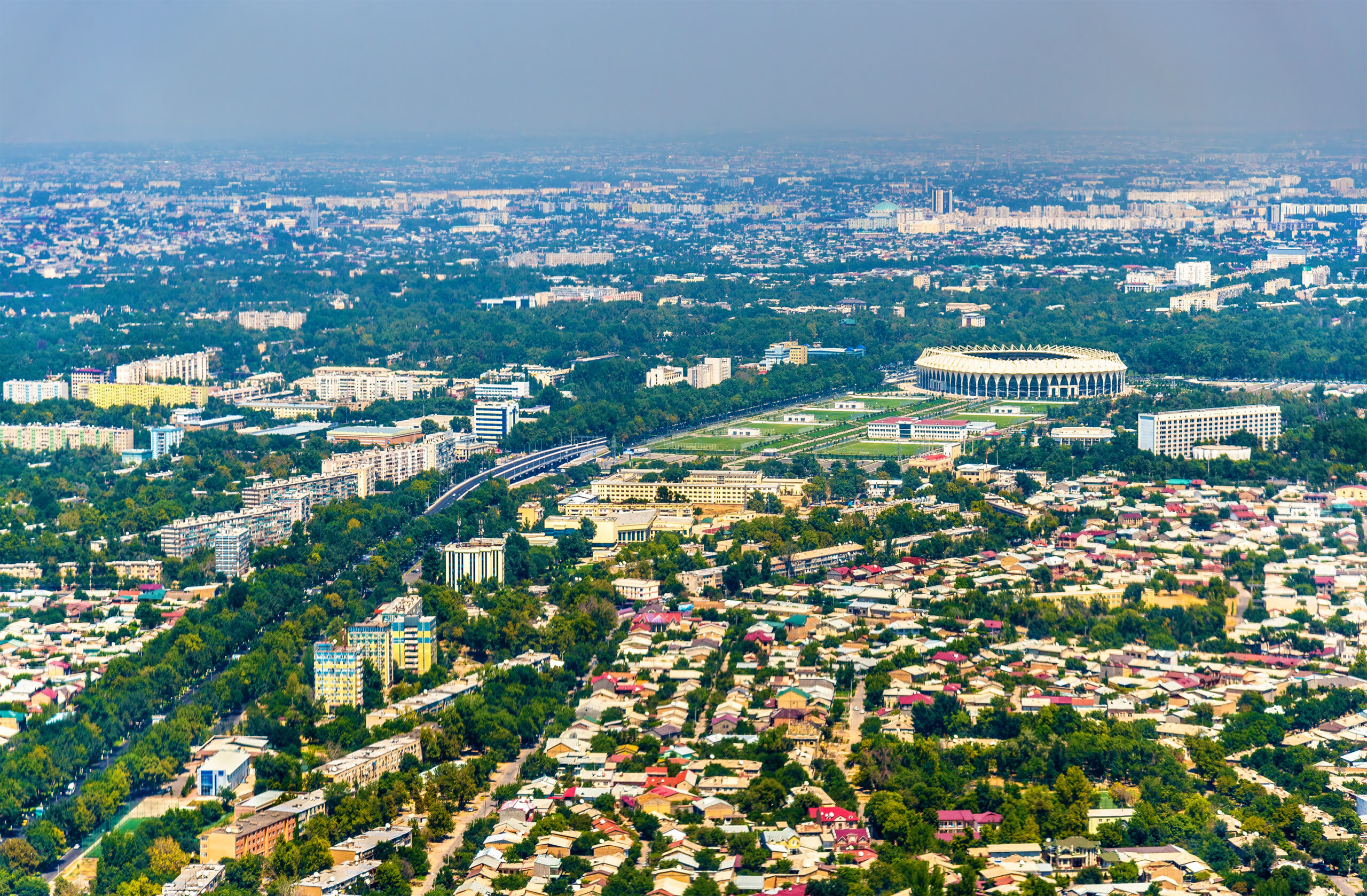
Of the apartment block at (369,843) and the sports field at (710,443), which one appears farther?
the sports field at (710,443)

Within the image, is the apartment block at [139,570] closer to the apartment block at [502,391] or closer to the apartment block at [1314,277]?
the apartment block at [502,391]

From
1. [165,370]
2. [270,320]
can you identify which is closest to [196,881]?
[165,370]

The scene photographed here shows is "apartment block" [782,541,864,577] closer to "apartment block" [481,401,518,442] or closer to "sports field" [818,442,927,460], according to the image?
"sports field" [818,442,927,460]

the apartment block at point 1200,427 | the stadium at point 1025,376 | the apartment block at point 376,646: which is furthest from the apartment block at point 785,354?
the apartment block at point 376,646

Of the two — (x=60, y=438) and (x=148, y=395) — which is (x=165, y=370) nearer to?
(x=148, y=395)

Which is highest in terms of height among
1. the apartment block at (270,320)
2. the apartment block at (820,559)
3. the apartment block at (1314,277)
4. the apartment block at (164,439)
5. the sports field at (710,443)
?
the apartment block at (1314,277)

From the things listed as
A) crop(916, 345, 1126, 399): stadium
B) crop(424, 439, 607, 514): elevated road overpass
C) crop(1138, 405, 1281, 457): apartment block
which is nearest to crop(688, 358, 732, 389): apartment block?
crop(916, 345, 1126, 399): stadium

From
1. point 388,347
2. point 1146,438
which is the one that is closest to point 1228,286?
point 388,347
